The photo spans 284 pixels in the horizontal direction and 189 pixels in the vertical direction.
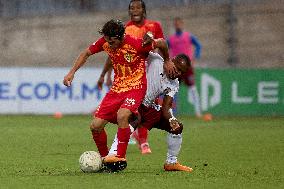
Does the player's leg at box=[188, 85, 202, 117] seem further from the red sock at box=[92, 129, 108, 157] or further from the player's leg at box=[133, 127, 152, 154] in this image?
the red sock at box=[92, 129, 108, 157]

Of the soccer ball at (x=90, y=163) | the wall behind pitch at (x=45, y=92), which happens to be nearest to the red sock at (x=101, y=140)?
the soccer ball at (x=90, y=163)

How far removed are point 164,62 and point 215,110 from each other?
12.5 m

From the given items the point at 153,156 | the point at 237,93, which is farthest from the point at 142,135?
the point at 237,93

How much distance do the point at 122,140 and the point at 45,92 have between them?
12.3 metres

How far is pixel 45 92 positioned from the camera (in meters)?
22.8

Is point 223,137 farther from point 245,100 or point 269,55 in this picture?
point 269,55

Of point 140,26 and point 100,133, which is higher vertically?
point 140,26

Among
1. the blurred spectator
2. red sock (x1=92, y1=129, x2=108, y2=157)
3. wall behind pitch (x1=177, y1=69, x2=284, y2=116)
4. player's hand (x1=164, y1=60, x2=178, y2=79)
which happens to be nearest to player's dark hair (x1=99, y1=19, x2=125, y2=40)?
player's hand (x1=164, y1=60, x2=178, y2=79)

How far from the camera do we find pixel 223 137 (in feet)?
55.9

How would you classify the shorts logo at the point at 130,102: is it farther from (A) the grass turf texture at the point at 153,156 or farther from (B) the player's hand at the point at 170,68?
(A) the grass turf texture at the point at 153,156

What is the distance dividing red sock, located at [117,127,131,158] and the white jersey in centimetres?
68

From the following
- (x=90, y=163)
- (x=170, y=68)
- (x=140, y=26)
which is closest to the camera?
(x=90, y=163)

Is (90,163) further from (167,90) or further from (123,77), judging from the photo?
(167,90)

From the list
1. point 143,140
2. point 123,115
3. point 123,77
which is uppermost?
point 123,77
